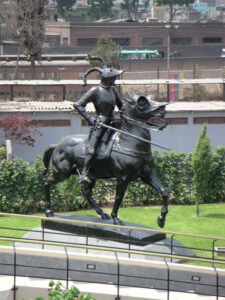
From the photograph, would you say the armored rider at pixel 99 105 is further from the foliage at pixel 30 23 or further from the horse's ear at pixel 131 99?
the foliage at pixel 30 23

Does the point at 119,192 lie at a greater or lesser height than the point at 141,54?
lesser

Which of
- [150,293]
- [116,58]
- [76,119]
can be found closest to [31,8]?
[116,58]

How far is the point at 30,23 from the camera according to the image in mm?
53281

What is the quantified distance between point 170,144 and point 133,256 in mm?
19648

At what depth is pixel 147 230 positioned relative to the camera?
61.5 ft

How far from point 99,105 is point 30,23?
115ft

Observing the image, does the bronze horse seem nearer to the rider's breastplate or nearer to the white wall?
the rider's breastplate

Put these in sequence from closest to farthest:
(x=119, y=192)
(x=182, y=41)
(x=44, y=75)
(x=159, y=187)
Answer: (x=159, y=187)
(x=119, y=192)
(x=44, y=75)
(x=182, y=41)

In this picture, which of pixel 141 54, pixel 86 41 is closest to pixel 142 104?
pixel 141 54

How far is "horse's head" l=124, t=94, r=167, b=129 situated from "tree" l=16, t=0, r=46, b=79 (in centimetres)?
3468

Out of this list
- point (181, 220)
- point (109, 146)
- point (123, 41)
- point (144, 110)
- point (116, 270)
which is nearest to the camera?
point (116, 270)

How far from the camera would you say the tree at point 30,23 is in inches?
2092

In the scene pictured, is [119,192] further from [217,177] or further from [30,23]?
[30,23]

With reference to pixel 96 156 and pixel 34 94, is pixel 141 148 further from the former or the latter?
pixel 34 94
